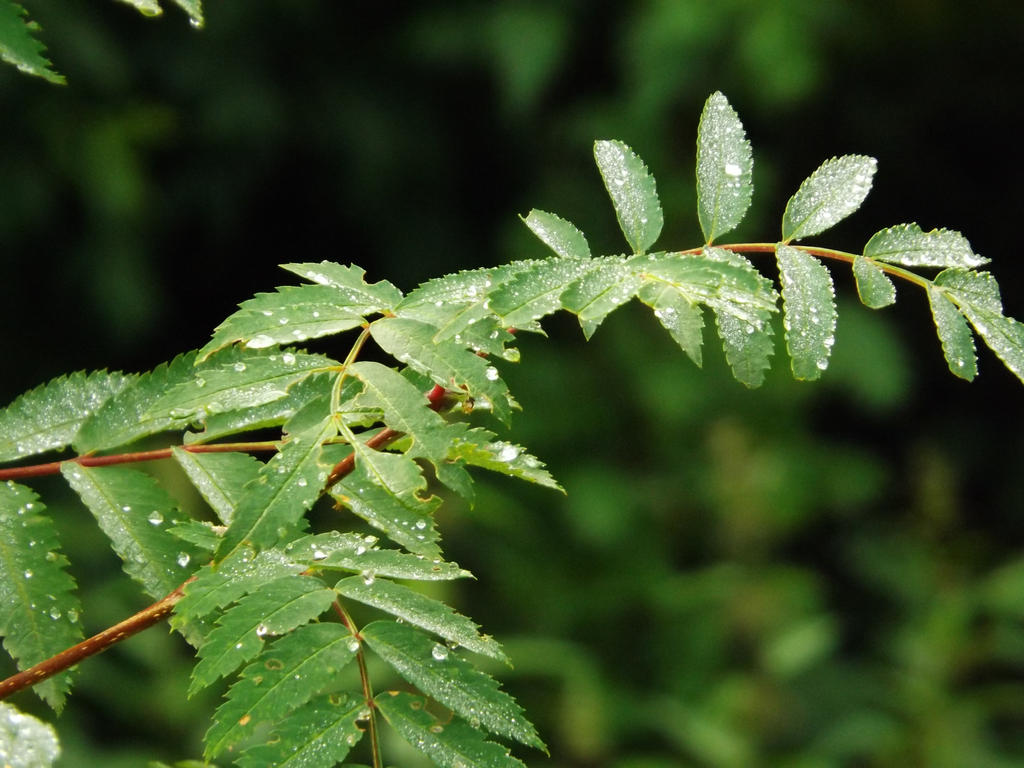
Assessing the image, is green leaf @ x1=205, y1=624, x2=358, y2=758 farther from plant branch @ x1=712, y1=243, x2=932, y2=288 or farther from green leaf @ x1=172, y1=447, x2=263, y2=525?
plant branch @ x1=712, y1=243, x2=932, y2=288

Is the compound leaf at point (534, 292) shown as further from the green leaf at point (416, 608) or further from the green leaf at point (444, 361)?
the green leaf at point (416, 608)

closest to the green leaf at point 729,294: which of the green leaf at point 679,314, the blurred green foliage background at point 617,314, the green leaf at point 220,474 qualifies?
the green leaf at point 679,314

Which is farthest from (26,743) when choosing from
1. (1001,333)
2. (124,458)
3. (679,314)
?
(1001,333)

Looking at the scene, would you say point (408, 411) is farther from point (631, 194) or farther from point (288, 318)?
point (631, 194)

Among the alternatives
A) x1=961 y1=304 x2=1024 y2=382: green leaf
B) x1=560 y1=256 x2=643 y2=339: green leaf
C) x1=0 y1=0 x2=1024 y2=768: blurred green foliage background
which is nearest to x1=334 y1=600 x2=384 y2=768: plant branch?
x1=560 y1=256 x2=643 y2=339: green leaf

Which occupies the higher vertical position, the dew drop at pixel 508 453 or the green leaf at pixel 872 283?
the green leaf at pixel 872 283

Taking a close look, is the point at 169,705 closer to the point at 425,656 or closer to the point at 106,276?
the point at 106,276
